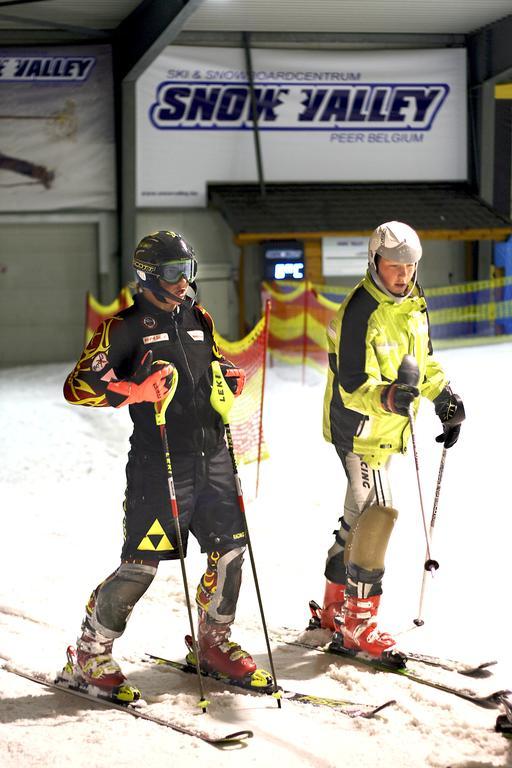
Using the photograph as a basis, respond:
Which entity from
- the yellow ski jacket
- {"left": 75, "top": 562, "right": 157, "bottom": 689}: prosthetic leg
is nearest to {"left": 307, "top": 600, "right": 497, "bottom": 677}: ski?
the yellow ski jacket

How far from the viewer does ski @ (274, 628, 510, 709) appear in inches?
151

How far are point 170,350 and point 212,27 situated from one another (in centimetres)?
1373

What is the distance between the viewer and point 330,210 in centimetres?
1692

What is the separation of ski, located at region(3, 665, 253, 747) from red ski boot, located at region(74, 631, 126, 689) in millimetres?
39

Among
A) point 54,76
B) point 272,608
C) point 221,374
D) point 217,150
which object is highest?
point 54,76

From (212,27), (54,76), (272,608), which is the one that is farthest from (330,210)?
(272,608)

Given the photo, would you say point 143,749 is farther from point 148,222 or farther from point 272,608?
point 148,222

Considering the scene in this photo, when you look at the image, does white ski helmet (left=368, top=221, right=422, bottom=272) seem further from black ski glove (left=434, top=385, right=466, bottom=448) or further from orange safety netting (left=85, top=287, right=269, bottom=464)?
orange safety netting (left=85, top=287, right=269, bottom=464)

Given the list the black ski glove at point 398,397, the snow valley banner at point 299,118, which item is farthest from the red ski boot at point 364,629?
the snow valley banner at point 299,118

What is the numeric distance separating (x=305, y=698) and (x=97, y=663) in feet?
2.58

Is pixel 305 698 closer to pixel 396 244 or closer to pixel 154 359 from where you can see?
pixel 154 359

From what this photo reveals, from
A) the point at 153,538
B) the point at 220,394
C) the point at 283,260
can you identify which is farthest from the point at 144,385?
the point at 283,260

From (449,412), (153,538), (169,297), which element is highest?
(169,297)

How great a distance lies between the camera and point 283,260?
16.2 m
